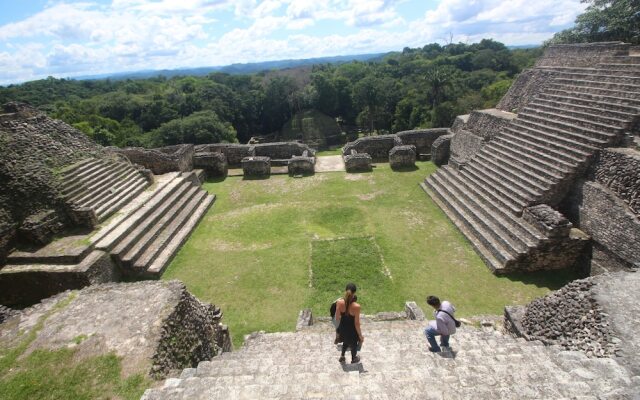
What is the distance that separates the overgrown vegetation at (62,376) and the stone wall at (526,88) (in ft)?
55.3

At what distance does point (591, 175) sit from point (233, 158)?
16.4m

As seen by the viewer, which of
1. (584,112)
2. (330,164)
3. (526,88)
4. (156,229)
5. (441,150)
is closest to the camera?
(156,229)

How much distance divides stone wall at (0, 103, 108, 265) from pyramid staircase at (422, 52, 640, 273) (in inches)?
507

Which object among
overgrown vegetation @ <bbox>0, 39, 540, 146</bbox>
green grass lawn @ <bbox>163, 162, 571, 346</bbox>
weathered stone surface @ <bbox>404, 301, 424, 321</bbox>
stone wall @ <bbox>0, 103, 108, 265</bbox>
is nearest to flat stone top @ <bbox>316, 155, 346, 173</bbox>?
green grass lawn @ <bbox>163, 162, 571, 346</bbox>

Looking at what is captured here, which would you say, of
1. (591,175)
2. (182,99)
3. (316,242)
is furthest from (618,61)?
(182,99)

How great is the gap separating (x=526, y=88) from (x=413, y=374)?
1629 cm

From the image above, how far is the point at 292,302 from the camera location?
8938 millimetres

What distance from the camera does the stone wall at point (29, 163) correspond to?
32.9ft

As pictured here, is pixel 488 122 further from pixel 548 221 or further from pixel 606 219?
pixel 606 219

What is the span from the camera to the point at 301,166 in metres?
18.1

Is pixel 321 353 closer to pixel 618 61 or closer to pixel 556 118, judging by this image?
pixel 556 118

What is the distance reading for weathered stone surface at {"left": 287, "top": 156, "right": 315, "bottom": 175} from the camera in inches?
710

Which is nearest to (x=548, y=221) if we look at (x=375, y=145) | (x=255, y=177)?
(x=375, y=145)

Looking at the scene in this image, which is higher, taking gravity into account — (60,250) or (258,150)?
(258,150)
